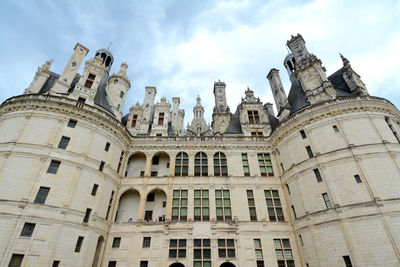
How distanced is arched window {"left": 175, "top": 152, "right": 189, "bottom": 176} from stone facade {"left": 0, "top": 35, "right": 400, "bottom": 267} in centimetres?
13

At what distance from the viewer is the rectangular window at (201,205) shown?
73.0ft

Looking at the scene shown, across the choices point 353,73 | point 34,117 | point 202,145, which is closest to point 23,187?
point 34,117

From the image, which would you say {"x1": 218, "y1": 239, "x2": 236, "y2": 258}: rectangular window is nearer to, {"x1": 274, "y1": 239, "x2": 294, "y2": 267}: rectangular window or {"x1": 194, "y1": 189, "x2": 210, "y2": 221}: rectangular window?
{"x1": 194, "y1": 189, "x2": 210, "y2": 221}: rectangular window

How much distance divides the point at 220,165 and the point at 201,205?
5.48 metres

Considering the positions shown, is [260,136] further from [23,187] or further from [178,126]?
[23,187]

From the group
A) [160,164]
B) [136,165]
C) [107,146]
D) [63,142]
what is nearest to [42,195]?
[63,142]

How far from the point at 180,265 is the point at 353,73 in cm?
2904

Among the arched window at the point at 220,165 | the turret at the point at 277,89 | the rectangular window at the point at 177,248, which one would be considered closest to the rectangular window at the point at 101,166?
the rectangular window at the point at 177,248

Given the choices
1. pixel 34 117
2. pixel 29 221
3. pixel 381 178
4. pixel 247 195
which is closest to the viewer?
pixel 29 221

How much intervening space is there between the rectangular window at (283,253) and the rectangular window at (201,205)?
7.69m

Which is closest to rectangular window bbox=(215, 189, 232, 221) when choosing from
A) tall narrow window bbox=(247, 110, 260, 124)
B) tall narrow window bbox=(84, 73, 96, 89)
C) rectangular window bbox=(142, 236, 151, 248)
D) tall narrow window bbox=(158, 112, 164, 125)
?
rectangular window bbox=(142, 236, 151, 248)

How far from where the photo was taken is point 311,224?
1861 cm

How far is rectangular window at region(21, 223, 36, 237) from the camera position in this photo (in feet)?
50.7

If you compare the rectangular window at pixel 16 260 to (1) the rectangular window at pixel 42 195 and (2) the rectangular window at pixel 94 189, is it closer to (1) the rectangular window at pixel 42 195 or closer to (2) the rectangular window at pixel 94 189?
(1) the rectangular window at pixel 42 195
